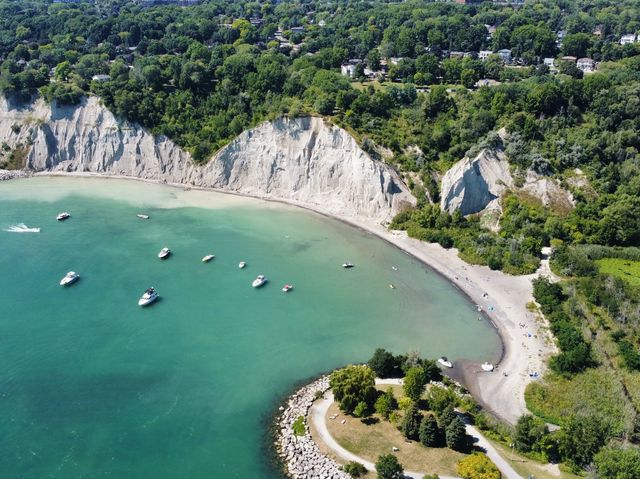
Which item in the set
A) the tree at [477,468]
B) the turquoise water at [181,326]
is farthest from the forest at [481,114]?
the turquoise water at [181,326]

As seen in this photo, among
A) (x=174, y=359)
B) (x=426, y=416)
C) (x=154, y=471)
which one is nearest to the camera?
(x=154, y=471)

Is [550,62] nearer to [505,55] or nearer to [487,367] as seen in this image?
[505,55]

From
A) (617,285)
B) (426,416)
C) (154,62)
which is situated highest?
(154,62)

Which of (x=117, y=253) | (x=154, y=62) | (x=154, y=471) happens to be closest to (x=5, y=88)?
(x=154, y=62)

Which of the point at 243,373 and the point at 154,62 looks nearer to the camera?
the point at 243,373

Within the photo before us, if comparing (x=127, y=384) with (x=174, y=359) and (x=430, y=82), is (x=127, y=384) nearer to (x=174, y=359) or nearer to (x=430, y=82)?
(x=174, y=359)

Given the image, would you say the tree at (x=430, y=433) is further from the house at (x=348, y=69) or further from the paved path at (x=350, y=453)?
the house at (x=348, y=69)

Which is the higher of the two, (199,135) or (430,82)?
(430,82)
